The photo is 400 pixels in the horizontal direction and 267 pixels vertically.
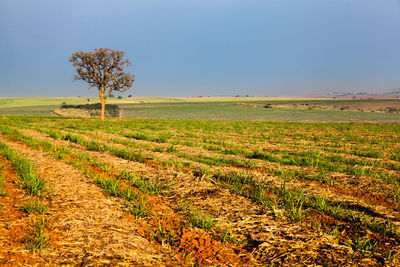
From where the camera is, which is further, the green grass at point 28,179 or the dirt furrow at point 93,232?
the green grass at point 28,179

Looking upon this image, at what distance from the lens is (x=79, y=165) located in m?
7.16

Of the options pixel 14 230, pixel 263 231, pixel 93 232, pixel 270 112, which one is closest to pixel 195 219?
pixel 263 231

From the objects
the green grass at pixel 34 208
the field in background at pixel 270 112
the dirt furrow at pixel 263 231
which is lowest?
the dirt furrow at pixel 263 231

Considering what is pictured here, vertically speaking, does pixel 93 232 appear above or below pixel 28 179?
below

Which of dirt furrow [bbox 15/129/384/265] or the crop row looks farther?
the crop row

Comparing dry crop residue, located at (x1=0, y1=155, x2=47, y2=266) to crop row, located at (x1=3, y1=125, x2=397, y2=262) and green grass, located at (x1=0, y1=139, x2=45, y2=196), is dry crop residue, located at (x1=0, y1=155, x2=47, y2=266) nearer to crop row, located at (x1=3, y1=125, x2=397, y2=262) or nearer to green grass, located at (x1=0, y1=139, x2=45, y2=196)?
green grass, located at (x1=0, y1=139, x2=45, y2=196)

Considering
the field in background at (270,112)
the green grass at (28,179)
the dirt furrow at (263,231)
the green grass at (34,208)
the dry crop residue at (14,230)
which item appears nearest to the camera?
the dry crop residue at (14,230)

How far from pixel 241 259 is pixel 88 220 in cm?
273

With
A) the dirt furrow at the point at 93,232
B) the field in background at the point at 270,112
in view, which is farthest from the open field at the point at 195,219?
the field in background at the point at 270,112

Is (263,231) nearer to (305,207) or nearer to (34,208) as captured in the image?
(305,207)

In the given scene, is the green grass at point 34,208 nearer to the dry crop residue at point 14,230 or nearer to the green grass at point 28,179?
the dry crop residue at point 14,230

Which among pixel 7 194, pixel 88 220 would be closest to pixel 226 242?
pixel 88 220

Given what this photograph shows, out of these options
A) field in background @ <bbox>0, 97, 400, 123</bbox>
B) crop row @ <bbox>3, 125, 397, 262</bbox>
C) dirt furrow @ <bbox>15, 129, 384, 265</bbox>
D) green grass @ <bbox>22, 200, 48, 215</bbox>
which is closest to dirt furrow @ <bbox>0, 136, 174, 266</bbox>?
green grass @ <bbox>22, 200, 48, 215</bbox>

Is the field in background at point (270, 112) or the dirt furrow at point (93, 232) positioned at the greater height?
the field in background at point (270, 112)
